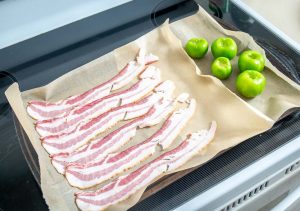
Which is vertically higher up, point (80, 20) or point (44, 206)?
point (80, 20)

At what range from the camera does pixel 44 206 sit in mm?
799

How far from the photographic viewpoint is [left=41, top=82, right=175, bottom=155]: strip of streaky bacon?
932 millimetres

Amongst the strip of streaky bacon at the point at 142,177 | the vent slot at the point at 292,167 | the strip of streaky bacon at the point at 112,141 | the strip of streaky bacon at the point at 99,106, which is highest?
the strip of streaky bacon at the point at 99,106

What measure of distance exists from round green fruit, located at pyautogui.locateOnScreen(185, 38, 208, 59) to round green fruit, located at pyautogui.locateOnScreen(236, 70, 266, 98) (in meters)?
0.13

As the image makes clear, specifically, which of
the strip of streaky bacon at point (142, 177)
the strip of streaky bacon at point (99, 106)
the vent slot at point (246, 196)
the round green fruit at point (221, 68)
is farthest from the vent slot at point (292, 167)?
the strip of streaky bacon at point (99, 106)

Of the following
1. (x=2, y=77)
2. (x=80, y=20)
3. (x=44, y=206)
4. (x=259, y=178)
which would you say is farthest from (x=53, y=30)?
(x=259, y=178)

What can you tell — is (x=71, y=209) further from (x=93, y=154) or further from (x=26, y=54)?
(x=26, y=54)

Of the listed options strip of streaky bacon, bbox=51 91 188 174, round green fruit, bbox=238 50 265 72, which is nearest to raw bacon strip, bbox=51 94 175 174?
strip of streaky bacon, bbox=51 91 188 174

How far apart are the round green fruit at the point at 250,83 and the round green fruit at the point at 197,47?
0.44 feet

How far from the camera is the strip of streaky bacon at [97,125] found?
93 cm

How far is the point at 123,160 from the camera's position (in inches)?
35.1

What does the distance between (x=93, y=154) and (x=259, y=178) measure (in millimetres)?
371

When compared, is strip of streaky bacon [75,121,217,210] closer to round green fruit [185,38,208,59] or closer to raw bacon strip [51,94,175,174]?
raw bacon strip [51,94,175,174]

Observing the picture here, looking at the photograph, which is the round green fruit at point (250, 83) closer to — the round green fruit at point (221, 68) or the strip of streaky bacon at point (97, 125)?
the round green fruit at point (221, 68)
